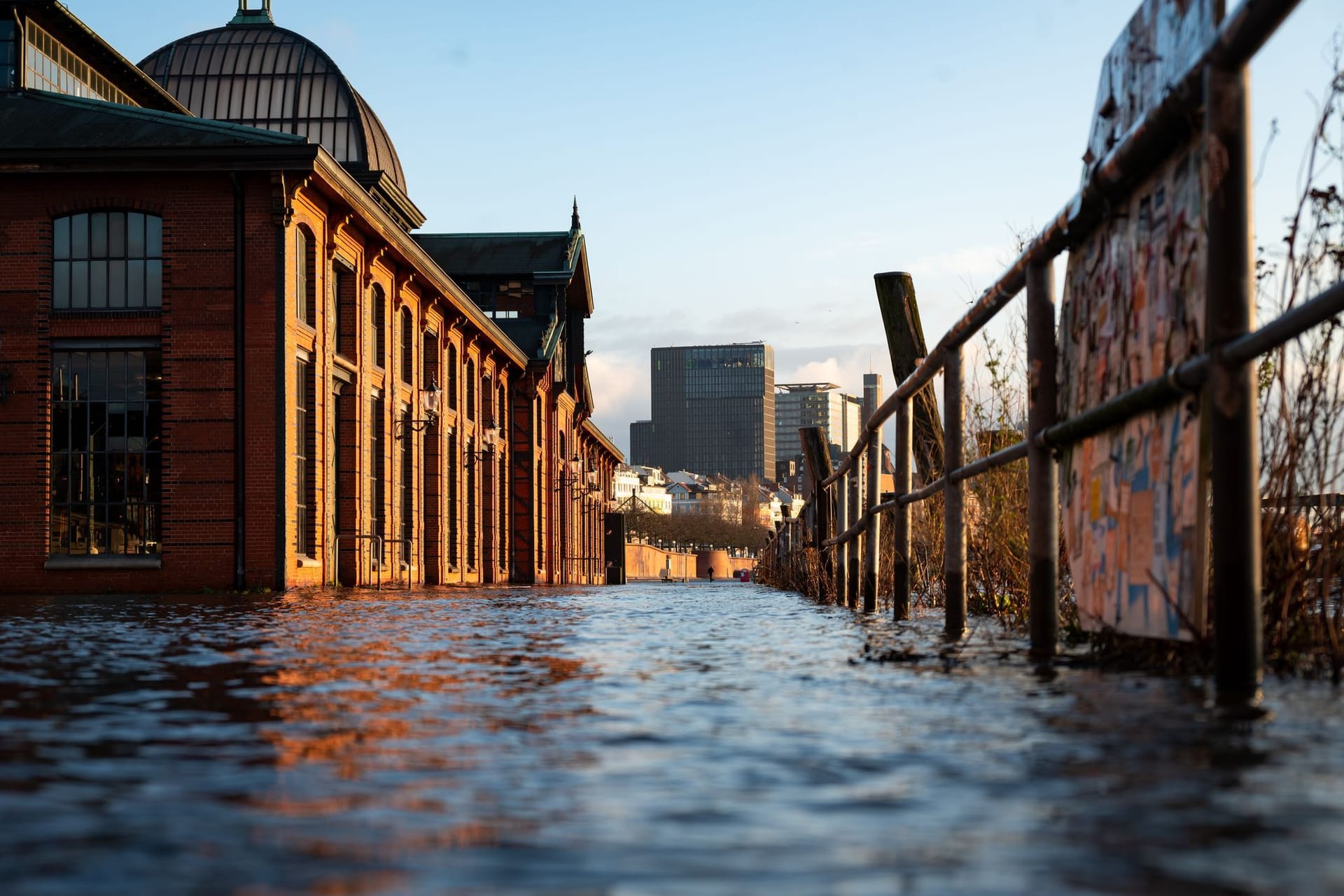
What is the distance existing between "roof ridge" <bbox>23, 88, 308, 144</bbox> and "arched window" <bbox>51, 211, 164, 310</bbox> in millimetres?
1445

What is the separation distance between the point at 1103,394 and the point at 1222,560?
123cm

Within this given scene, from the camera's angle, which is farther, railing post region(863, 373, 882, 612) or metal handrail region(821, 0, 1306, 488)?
railing post region(863, 373, 882, 612)

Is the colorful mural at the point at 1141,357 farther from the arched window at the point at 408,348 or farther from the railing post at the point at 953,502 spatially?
the arched window at the point at 408,348

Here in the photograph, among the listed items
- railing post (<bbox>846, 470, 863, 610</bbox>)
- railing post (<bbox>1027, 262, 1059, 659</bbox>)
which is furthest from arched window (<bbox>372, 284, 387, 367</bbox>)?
railing post (<bbox>1027, 262, 1059, 659</bbox>)

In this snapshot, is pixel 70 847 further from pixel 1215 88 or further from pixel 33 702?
pixel 1215 88

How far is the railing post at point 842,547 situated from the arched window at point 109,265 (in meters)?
12.4

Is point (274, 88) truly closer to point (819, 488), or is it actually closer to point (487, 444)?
point (487, 444)

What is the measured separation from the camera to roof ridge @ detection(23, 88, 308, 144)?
71.3 feet

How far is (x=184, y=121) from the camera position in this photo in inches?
877

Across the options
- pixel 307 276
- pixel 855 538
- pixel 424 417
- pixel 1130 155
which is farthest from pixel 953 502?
pixel 424 417

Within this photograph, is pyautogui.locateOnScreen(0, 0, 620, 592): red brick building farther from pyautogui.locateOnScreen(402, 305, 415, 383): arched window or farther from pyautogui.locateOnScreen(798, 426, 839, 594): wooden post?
pyautogui.locateOnScreen(798, 426, 839, 594): wooden post

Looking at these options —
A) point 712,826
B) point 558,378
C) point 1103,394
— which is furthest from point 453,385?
point 712,826

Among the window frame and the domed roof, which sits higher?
the domed roof

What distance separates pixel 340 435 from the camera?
83.1ft
